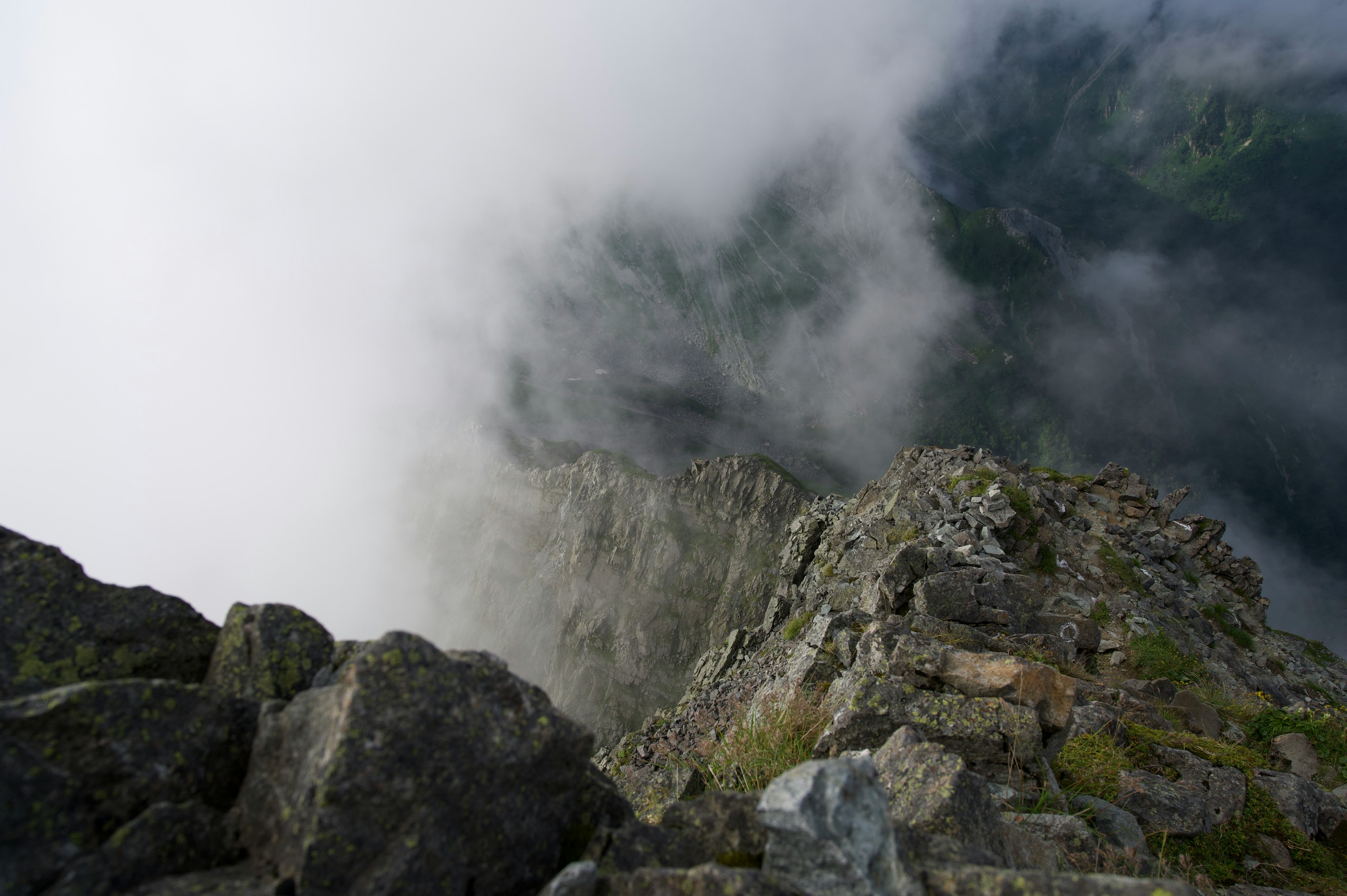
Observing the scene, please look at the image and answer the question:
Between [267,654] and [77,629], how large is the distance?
1.47 metres

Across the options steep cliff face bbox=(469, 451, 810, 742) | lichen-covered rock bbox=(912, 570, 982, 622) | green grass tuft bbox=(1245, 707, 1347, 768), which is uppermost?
steep cliff face bbox=(469, 451, 810, 742)

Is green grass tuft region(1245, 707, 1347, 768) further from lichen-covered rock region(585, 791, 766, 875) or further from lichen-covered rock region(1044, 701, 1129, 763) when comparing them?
lichen-covered rock region(585, 791, 766, 875)

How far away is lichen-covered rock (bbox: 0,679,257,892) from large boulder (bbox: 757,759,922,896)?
13.3 feet

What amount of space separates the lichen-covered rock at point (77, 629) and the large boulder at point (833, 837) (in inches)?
211

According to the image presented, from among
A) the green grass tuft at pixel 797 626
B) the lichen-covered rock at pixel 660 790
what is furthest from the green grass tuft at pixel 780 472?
the lichen-covered rock at pixel 660 790

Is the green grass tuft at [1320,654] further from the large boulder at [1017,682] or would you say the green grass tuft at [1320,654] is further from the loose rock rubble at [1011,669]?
the large boulder at [1017,682]

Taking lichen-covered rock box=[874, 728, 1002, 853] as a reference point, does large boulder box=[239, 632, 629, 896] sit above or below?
below

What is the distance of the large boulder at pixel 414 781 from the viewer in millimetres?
3666

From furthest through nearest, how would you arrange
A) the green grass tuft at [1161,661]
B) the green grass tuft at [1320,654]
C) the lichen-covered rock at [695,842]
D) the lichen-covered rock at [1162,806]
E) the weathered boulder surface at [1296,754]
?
the green grass tuft at [1320,654] → the green grass tuft at [1161,661] → the weathered boulder surface at [1296,754] → the lichen-covered rock at [1162,806] → the lichen-covered rock at [695,842]

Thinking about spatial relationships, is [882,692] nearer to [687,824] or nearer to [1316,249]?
[687,824]

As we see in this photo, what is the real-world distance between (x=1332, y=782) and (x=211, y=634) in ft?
62.6

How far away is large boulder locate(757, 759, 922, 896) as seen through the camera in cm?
380

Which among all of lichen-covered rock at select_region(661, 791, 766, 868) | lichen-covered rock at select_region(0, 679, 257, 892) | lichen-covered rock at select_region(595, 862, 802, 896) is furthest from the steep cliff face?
lichen-covered rock at select_region(0, 679, 257, 892)

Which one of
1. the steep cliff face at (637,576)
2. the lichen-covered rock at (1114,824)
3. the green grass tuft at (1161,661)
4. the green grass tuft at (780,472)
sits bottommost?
the lichen-covered rock at (1114,824)
